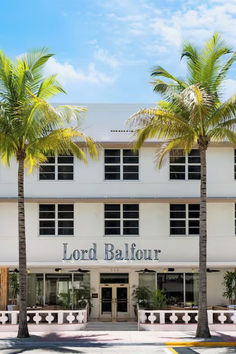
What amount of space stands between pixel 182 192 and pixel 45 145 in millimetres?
9892

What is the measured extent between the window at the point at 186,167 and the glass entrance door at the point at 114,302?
6.41m

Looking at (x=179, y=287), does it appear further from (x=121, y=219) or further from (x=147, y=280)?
(x=121, y=219)

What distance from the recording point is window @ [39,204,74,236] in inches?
1236

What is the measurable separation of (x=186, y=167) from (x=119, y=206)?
12.8 ft

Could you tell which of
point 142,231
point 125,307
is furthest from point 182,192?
point 125,307

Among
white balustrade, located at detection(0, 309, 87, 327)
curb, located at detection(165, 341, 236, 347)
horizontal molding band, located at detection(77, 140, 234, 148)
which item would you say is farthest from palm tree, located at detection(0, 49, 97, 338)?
horizontal molding band, located at detection(77, 140, 234, 148)

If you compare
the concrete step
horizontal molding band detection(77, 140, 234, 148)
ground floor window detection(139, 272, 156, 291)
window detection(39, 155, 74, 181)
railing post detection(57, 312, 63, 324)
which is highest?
horizontal molding band detection(77, 140, 234, 148)

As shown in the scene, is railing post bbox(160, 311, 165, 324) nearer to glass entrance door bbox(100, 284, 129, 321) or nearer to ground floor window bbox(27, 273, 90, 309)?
glass entrance door bbox(100, 284, 129, 321)

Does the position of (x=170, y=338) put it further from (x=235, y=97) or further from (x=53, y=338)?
(x=235, y=97)

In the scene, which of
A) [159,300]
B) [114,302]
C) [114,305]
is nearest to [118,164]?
[159,300]

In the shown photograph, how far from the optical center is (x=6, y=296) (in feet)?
103

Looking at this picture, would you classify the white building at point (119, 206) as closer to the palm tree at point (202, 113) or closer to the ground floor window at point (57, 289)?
the ground floor window at point (57, 289)

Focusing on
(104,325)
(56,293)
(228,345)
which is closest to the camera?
(228,345)

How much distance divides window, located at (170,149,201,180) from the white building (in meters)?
0.05
